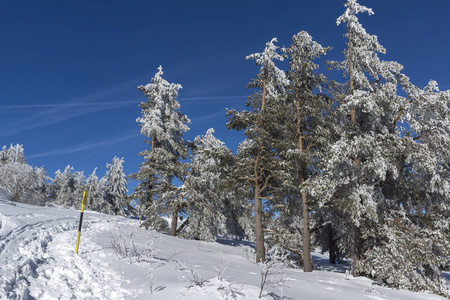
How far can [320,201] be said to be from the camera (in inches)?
450

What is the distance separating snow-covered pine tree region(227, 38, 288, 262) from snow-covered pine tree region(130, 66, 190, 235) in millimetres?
5333

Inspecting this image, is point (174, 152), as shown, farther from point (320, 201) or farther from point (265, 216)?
point (320, 201)

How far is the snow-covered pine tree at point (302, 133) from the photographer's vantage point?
12992 mm

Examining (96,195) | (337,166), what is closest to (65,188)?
(96,195)

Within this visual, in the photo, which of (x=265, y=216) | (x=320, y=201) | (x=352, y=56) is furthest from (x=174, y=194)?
(x=352, y=56)

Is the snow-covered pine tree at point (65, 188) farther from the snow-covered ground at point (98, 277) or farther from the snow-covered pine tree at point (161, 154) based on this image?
the snow-covered ground at point (98, 277)

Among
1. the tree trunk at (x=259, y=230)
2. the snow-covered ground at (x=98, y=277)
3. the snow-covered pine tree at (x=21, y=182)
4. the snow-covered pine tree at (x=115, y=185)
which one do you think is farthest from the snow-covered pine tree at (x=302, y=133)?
the snow-covered pine tree at (x=115, y=185)

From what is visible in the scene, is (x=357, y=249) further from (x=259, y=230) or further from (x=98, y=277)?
(x=98, y=277)

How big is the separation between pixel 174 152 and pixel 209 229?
608 centimetres

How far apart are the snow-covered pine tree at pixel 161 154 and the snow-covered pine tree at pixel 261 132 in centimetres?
533

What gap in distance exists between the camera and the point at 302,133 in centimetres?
1444

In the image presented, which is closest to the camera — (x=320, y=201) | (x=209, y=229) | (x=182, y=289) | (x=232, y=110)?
(x=182, y=289)

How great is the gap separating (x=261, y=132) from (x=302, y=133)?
7.31 feet

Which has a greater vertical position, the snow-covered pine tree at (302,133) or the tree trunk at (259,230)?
the snow-covered pine tree at (302,133)
